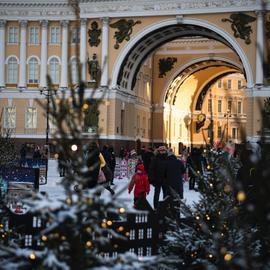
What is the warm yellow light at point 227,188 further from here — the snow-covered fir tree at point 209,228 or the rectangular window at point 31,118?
the rectangular window at point 31,118

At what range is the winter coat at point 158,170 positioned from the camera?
44.5 feet

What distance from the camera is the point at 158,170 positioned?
44.8 ft

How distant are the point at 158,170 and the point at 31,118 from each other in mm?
33010

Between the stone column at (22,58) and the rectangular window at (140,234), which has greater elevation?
the stone column at (22,58)

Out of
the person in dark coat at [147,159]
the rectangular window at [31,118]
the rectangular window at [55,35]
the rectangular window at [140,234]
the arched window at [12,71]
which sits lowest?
the rectangular window at [140,234]

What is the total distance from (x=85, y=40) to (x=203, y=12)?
28.8 feet

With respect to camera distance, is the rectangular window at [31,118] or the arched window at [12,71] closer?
the rectangular window at [31,118]

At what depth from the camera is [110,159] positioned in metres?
24.0

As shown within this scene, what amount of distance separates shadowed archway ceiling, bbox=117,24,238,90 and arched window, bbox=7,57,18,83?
802cm

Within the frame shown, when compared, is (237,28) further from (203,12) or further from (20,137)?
(20,137)

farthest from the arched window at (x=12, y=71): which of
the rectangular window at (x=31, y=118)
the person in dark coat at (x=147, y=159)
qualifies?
the person in dark coat at (x=147, y=159)

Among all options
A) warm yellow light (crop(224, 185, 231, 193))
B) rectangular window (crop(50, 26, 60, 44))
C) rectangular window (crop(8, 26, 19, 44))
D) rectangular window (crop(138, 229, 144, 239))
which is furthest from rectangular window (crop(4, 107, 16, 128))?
warm yellow light (crop(224, 185, 231, 193))

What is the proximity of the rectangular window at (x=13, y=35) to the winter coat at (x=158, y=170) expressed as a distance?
34.0m

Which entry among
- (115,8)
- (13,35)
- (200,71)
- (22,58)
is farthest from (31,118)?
(200,71)
